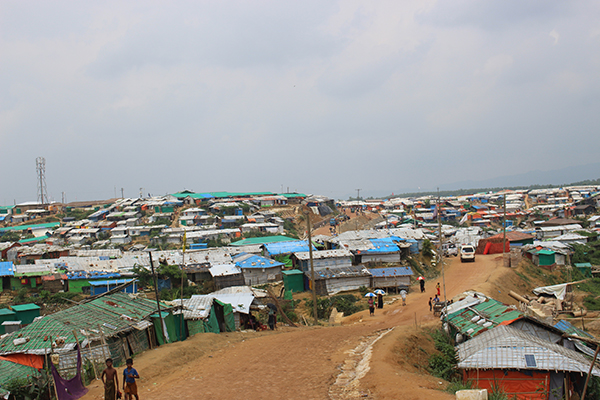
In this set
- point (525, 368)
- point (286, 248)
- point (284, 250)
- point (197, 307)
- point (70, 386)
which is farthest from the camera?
point (286, 248)

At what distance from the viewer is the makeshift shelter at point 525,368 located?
10172 millimetres

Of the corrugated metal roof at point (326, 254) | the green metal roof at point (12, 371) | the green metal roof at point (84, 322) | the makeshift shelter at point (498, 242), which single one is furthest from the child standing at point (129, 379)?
the makeshift shelter at point (498, 242)

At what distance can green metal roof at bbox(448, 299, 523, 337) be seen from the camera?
1308cm

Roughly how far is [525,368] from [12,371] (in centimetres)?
1298

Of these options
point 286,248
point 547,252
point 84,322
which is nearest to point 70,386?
point 84,322

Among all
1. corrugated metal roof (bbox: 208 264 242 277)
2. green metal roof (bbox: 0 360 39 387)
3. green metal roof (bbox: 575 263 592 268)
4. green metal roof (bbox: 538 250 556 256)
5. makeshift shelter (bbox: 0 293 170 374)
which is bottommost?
green metal roof (bbox: 575 263 592 268)

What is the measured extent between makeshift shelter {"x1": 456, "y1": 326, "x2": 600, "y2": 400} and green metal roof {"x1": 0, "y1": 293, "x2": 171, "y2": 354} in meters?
10.1

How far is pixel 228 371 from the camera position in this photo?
11812 millimetres

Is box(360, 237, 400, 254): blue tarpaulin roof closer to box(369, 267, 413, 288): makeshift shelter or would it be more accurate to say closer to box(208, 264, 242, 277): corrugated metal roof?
box(369, 267, 413, 288): makeshift shelter

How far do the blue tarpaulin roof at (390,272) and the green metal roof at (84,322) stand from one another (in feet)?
61.9

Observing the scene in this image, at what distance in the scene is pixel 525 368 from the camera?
10.2 meters

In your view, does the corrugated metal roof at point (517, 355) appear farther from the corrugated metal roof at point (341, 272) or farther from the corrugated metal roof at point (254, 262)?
the corrugated metal roof at point (254, 262)

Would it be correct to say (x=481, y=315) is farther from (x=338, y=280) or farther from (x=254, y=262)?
(x=254, y=262)

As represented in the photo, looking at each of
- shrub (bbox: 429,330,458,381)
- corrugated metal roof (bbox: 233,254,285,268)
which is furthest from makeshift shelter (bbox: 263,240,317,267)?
shrub (bbox: 429,330,458,381)
